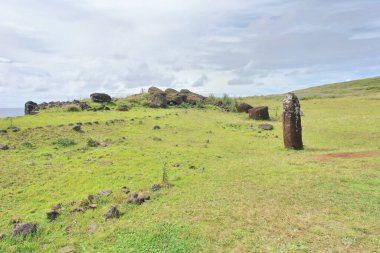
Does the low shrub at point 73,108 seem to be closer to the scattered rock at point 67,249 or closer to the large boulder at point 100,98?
the large boulder at point 100,98

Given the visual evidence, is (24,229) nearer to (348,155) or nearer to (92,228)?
(92,228)

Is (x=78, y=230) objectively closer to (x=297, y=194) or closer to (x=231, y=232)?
(x=231, y=232)

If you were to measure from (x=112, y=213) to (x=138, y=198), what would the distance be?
1176 millimetres

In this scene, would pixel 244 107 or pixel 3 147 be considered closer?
pixel 3 147

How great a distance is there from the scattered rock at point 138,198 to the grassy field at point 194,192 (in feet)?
0.88

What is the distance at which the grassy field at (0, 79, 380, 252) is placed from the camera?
29.5 ft

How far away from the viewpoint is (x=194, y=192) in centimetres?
1233

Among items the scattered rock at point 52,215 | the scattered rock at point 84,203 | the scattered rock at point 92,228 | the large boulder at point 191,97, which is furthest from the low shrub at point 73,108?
the scattered rock at point 92,228

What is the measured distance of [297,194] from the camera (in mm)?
11875

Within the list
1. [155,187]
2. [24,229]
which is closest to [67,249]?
[24,229]

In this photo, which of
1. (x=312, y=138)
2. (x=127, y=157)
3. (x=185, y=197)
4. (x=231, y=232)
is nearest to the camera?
(x=231, y=232)

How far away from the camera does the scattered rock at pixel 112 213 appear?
A: 10.6 metres

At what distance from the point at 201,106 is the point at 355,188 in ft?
113

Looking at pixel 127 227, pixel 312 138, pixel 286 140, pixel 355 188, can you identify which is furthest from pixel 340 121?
pixel 127 227
